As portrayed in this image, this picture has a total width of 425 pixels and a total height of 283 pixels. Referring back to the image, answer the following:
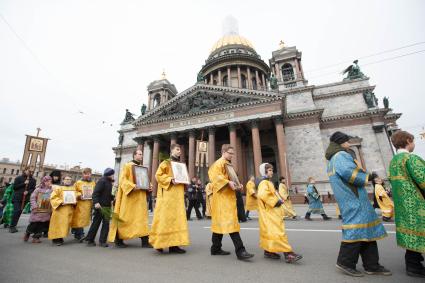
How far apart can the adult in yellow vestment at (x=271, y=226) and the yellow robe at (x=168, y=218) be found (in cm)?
139

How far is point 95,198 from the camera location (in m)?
5.09

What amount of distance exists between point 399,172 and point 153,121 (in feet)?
87.0

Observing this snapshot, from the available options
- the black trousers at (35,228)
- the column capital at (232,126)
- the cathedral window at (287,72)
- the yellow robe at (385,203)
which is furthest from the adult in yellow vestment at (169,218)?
the cathedral window at (287,72)

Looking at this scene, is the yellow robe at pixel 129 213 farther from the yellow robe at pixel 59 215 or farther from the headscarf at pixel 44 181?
the headscarf at pixel 44 181

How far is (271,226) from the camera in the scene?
350 centimetres

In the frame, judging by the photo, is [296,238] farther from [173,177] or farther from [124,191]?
[124,191]

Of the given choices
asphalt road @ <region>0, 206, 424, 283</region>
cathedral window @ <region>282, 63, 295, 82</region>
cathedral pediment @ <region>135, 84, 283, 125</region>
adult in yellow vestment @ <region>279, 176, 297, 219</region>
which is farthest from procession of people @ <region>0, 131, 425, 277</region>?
cathedral window @ <region>282, 63, 295, 82</region>

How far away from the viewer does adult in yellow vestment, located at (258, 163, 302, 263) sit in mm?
3266

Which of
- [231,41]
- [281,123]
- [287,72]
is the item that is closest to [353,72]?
[287,72]

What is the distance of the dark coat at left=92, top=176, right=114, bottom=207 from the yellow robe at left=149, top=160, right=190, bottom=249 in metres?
1.78

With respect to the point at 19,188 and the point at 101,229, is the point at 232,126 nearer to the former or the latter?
the point at 19,188

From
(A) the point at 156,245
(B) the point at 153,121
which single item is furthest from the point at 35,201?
(B) the point at 153,121

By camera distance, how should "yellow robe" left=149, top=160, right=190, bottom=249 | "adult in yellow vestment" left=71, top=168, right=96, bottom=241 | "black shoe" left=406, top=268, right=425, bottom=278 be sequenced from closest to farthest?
1. "black shoe" left=406, top=268, right=425, bottom=278
2. "yellow robe" left=149, top=160, right=190, bottom=249
3. "adult in yellow vestment" left=71, top=168, right=96, bottom=241

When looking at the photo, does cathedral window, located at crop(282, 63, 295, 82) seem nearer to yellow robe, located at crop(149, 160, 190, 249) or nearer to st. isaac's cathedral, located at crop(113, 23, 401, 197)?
st. isaac's cathedral, located at crop(113, 23, 401, 197)
